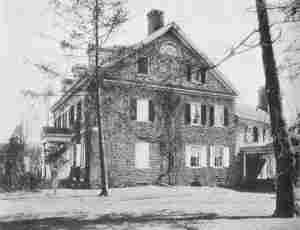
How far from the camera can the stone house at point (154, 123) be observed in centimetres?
2083

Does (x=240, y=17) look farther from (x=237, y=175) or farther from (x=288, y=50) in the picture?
(x=237, y=175)

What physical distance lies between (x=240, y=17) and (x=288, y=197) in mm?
4511

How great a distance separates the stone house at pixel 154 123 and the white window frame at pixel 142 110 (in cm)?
5

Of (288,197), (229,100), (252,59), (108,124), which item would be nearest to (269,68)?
(252,59)

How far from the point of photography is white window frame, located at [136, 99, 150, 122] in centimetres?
2189

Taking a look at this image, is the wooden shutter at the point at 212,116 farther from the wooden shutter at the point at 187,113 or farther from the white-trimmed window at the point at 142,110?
the white-trimmed window at the point at 142,110

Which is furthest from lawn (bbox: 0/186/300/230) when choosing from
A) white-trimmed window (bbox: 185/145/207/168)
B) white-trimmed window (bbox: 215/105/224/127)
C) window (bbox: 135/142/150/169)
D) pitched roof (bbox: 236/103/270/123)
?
pitched roof (bbox: 236/103/270/123)

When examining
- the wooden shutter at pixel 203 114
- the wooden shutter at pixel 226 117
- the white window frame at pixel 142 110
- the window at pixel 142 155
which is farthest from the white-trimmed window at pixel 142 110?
the wooden shutter at pixel 226 117

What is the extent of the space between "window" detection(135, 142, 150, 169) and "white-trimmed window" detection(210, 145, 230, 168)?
14.2ft

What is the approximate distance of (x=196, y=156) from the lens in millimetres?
23609

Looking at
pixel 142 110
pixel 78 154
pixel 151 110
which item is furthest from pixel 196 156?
pixel 78 154

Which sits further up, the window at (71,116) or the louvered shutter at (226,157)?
the window at (71,116)

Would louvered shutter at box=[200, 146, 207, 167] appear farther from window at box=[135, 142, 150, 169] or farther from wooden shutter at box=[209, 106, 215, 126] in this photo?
window at box=[135, 142, 150, 169]

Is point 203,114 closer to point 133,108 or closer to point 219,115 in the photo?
point 219,115
